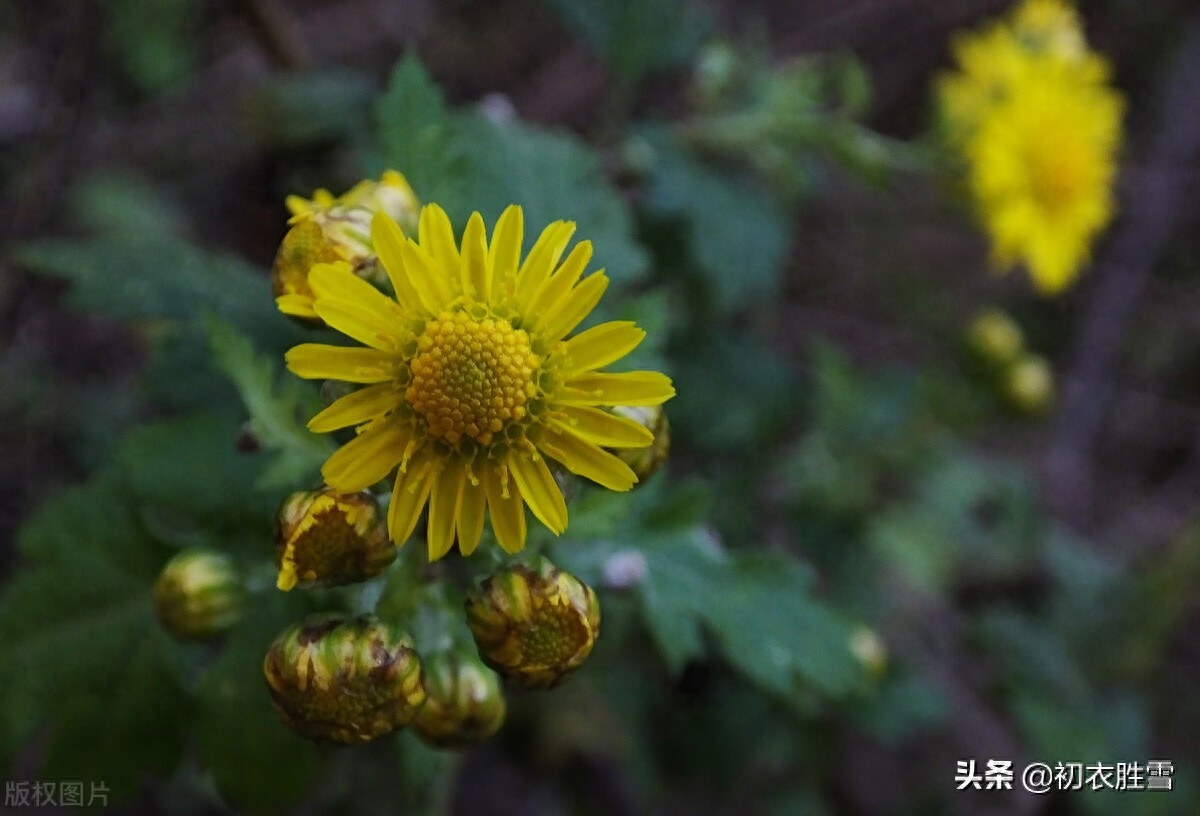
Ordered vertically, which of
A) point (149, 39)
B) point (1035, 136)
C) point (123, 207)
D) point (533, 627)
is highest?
point (149, 39)

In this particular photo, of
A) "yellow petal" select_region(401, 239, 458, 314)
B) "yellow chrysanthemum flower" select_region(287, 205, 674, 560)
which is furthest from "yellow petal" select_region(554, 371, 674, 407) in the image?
"yellow petal" select_region(401, 239, 458, 314)

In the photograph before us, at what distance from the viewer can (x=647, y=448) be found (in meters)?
1.78

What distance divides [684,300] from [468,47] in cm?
188

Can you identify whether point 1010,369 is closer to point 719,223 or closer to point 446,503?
point 719,223

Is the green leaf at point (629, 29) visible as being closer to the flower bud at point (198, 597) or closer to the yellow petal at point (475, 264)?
the yellow petal at point (475, 264)

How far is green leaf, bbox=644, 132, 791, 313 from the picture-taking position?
3.21 m

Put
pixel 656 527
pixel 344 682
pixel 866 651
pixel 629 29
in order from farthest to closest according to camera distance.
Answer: pixel 629 29 → pixel 866 651 → pixel 656 527 → pixel 344 682

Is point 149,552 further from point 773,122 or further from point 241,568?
point 773,122

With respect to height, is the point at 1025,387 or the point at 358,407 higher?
the point at 1025,387

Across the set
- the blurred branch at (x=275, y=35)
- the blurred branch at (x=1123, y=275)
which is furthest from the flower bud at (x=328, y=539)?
the blurred branch at (x=1123, y=275)

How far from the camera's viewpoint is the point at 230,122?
13.8 ft

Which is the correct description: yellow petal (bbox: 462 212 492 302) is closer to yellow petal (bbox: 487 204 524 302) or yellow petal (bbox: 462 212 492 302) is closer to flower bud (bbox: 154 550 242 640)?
yellow petal (bbox: 487 204 524 302)

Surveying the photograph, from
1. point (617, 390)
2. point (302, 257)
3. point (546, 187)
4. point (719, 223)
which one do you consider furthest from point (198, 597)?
point (719, 223)

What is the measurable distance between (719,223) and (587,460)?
186 centimetres
